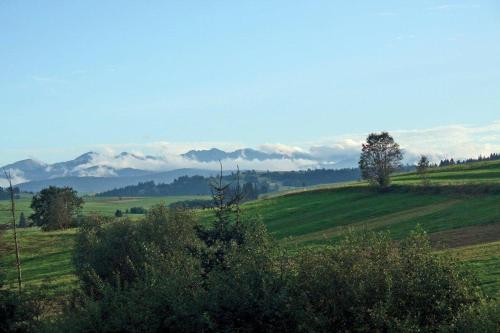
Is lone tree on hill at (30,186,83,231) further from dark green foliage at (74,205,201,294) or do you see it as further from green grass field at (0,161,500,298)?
dark green foliage at (74,205,201,294)

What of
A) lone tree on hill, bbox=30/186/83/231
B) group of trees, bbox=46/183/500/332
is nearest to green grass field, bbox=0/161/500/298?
group of trees, bbox=46/183/500/332

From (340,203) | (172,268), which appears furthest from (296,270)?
(340,203)

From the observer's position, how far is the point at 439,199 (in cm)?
9781

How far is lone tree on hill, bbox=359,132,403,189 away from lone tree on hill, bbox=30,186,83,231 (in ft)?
259

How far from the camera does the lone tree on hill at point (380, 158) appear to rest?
386ft

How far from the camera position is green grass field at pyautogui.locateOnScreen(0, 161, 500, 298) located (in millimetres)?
58391

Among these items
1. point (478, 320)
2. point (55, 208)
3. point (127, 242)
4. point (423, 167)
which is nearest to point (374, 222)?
point (423, 167)

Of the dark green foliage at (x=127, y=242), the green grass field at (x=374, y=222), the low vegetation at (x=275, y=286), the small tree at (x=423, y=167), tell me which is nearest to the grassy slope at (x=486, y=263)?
the green grass field at (x=374, y=222)

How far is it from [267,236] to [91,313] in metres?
10.6

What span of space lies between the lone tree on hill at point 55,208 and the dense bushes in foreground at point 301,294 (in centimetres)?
12289

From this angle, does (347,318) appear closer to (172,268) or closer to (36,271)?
(172,268)

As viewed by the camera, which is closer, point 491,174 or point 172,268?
point 172,268

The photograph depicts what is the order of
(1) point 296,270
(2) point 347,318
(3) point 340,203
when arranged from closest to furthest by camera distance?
(2) point 347,318 < (1) point 296,270 < (3) point 340,203

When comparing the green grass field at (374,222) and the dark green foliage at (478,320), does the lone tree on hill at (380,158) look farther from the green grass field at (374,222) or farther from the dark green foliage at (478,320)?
the dark green foliage at (478,320)
